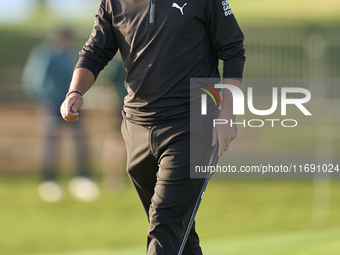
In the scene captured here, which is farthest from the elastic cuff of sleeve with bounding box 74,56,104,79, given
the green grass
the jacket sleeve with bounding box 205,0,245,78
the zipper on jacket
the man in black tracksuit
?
the green grass

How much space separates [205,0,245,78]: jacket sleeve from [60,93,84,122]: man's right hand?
929 millimetres

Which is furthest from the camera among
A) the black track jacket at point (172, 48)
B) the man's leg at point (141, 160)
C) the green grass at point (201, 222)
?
the green grass at point (201, 222)

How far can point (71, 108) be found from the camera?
3.82 metres

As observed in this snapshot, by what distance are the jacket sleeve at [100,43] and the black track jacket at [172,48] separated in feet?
0.50

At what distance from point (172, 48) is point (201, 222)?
Answer: 5157 millimetres

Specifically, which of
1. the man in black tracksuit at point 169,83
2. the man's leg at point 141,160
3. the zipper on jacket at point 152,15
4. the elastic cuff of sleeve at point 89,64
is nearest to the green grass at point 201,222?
the man's leg at point 141,160

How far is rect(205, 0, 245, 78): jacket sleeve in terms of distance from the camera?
3803 mm

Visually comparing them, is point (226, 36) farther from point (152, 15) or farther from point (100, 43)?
point (100, 43)

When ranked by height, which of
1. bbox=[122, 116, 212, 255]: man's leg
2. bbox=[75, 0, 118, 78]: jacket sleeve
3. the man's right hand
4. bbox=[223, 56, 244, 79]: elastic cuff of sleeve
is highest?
bbox=[75, 0, 118, 78]: jacket sleeve

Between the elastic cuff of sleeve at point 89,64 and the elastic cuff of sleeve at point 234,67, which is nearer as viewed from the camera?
the elastic cuff of sleeve at point 234,67

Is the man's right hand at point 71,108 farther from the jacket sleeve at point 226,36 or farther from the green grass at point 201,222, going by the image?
the green grass at point 201,222

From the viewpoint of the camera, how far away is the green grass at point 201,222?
21.8 ft

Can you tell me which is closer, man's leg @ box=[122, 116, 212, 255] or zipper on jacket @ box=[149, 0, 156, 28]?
man's leg @ box=[122, 116, 212, 255]

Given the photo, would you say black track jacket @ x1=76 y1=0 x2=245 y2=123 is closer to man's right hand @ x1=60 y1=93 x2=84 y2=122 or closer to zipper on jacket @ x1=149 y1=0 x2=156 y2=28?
zipper on jacket @ x1=149 y1=0 x2=156 y2=28
